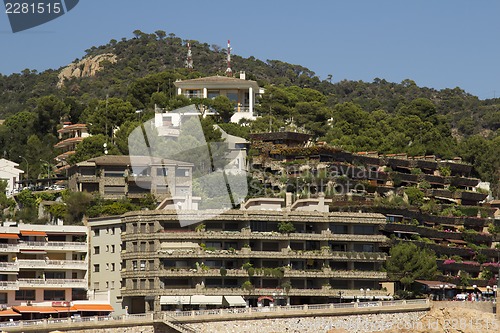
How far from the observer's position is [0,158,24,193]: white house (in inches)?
5536

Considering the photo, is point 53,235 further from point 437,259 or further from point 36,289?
point 437,259

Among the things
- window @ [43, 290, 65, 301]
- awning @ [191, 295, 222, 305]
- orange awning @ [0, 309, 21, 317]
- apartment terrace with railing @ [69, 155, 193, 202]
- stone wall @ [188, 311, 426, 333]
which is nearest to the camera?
stone wall @ [188, 311, 426, 333]

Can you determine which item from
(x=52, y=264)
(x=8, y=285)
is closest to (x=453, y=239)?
(x=52, y=264)

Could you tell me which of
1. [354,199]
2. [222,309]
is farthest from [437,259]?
[222,309]

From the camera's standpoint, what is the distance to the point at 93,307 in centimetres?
10431

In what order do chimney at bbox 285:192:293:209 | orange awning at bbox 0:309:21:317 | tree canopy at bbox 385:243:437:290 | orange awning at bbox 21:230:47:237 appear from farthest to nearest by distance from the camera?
chimney at bbox 285:192:293:209, tree canopy at bbox 385:243:437:290, orange awning at bbox 21:230:47:237, orange awning at bbox 0:309:21:317

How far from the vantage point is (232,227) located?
11050cm

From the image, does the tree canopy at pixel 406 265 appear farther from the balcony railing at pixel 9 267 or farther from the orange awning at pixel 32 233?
the balcony railing at pixel 9 267

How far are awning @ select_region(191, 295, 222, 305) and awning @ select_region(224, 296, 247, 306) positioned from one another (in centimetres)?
60

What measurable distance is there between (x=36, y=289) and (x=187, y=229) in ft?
46.1

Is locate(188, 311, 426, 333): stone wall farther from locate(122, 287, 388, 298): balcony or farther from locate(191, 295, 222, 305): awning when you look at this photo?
locate(191, 295, 222, 305): awning

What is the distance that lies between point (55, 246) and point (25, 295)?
648 centimetres

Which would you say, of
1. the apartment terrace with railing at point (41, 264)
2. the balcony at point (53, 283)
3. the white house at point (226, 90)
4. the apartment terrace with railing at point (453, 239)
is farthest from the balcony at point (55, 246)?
the white house at point (226, 90)

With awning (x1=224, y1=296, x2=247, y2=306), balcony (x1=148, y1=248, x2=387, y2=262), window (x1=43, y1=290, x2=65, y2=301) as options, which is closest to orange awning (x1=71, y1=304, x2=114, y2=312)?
window (x1=43, y1=290, x2=65, y2=301)
